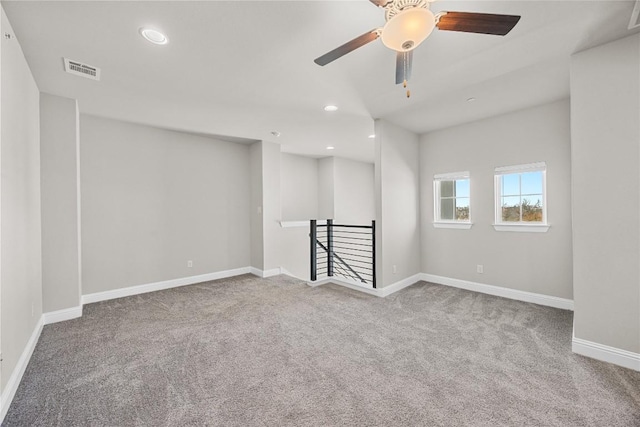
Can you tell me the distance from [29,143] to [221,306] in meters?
2.56

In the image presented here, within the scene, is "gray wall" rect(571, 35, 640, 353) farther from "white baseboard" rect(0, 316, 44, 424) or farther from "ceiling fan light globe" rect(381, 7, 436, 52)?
"white baseboard" rect(0, 316, 44, 424)

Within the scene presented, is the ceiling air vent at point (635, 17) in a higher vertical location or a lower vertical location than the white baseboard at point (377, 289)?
higher

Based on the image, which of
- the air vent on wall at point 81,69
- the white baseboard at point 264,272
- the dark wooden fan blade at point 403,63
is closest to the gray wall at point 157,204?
the white baseboard at point 264,272

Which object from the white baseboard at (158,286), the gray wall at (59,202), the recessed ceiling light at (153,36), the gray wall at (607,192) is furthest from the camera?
the white baseboard at (158,286)

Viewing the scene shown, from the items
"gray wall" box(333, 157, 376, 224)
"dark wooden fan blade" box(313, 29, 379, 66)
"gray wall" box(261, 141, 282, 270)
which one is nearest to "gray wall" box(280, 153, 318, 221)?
"gray wall" box(333, 157, 376, 224)

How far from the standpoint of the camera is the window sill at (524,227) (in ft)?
11.5

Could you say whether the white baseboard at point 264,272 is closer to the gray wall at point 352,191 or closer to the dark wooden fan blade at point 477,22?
the gray wall at point 352,191

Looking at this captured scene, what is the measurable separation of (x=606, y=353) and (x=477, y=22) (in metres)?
2.73

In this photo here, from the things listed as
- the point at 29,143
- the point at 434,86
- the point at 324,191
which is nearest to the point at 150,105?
the point at 29,143

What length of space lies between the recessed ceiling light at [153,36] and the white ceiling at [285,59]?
5cm

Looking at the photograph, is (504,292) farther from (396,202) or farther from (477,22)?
(477,22)

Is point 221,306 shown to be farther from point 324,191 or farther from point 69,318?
point 324,191

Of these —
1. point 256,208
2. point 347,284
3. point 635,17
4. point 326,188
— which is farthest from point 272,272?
point 635,17

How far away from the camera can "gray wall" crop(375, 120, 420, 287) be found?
3.90 m
